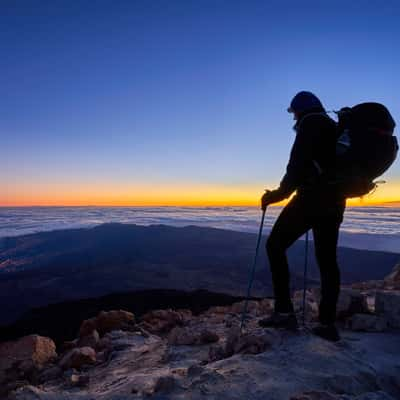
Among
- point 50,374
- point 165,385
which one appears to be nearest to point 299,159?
point 165,385

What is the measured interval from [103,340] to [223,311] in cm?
218

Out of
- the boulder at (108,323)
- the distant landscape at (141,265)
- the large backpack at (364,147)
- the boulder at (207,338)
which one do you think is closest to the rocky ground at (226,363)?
the boulder at (207,338)

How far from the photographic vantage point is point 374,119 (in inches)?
102

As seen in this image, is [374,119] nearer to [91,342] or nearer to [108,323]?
[91,342]

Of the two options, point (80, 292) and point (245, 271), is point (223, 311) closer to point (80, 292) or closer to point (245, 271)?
point (80, 292)

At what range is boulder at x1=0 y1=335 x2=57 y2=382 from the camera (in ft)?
12.8

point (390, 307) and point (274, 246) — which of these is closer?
point (274, 246)

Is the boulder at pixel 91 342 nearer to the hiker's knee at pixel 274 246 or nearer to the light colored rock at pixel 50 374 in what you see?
the light colored rock at pixel 50 374

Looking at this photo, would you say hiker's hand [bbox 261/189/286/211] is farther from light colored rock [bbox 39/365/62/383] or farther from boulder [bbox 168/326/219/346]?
light colored rock [bbox 39/365/62/383]

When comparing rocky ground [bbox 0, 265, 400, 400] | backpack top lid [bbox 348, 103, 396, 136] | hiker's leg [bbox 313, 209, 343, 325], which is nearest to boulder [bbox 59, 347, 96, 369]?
rocky ground [bbox 0, 265, 400, 400]

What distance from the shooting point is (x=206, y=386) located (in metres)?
2.10

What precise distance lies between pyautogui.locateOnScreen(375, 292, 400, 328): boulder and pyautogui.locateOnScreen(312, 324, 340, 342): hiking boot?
0.95 meters

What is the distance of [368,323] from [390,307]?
1.08ft

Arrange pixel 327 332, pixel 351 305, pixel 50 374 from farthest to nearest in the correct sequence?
1. pixel 351 305
2. pixel 50 374
3. pixel 327 332
